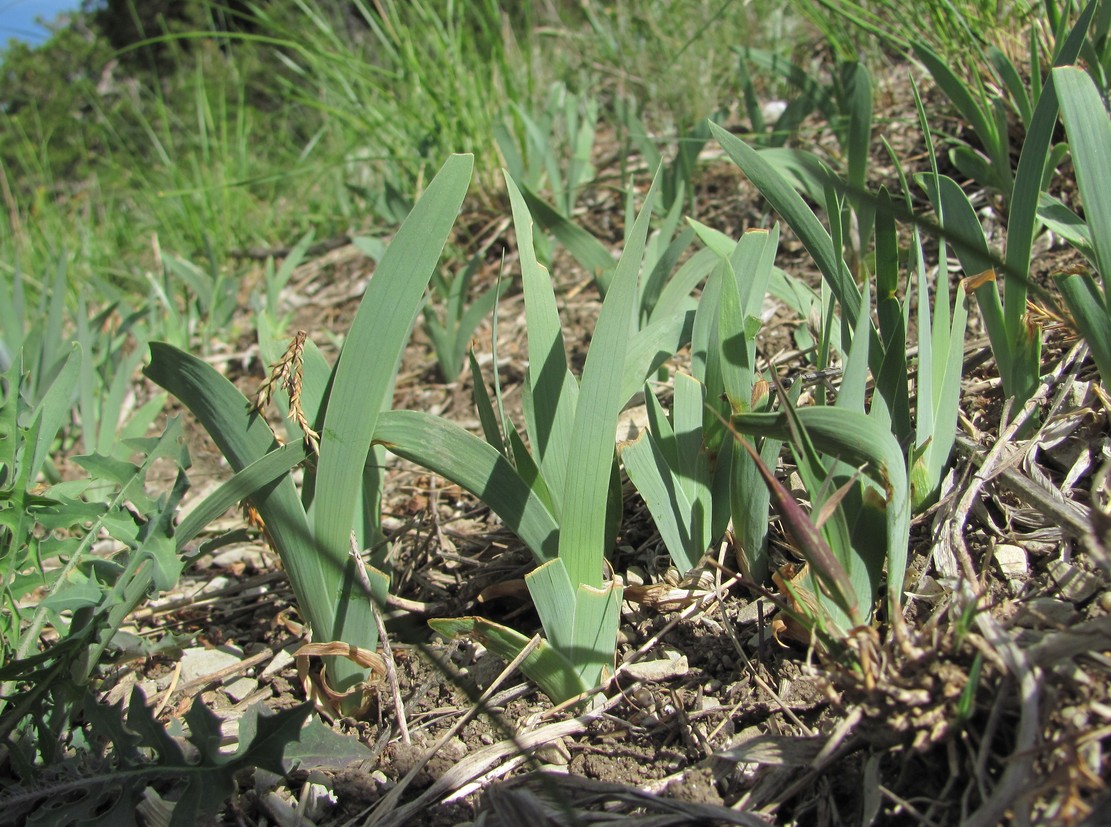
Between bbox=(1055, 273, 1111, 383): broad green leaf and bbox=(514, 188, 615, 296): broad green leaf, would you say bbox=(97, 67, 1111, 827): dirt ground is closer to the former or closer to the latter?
bbox=(1055, 273, 1111, 383): broad green leaf

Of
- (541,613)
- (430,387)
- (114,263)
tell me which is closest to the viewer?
(541,613)

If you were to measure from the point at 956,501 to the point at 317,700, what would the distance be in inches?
35.1

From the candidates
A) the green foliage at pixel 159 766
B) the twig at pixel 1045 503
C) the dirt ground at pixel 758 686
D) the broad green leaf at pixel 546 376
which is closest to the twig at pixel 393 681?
the dirt ground at pixel 758 686

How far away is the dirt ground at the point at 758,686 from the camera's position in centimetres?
75

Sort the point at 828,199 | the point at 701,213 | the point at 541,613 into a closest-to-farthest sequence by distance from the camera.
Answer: the point at 541,613 → the point at 828,199 → the point at 701,213

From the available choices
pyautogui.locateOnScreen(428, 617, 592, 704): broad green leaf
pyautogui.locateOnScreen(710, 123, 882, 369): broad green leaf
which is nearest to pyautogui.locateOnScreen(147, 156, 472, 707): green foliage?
pyautogui.locateOnScreen(428, 617, 592, 704): broad green leaf

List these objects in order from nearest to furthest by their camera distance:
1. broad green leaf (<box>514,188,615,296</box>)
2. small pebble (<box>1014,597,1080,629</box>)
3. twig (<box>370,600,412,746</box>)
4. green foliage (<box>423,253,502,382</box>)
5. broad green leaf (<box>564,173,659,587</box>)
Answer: small pebble (<box>1014,597,1080,629</box>) → broad green leaf (<box>564,173,659,587</box>) → twig (<box>370,600,412,746</box>) → broad green leaf (<box>514,188,615,296</box>) → green foliage (<box>423,253,502,382</box>)

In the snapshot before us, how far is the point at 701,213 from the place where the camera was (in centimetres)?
226

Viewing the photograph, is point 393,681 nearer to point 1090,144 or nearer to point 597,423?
point 597,423

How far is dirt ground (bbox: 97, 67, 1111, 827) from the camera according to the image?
2.45ft

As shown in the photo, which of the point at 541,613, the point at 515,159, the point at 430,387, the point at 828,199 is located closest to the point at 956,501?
the point at 828,199

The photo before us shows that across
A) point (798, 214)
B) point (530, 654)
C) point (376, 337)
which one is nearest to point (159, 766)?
point (530, 654)

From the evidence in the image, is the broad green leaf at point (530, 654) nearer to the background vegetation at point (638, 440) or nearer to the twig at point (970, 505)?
the background vegetation at point (638, 440)

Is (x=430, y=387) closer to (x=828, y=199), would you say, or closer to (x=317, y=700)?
(x=317, y=700)
